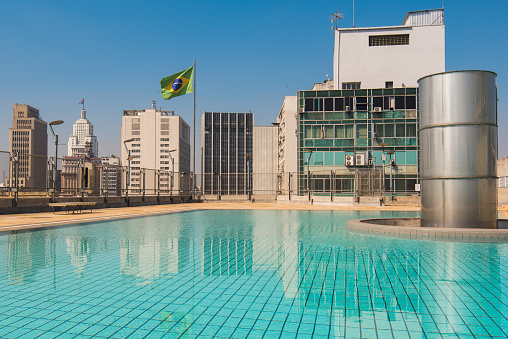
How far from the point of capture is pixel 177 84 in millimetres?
31688

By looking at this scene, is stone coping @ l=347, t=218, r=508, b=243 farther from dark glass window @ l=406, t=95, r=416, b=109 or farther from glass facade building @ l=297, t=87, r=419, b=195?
dark glass window @ l=406, t=95, r=416, b=109

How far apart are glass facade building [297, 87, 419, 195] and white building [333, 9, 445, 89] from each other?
567 centimetres

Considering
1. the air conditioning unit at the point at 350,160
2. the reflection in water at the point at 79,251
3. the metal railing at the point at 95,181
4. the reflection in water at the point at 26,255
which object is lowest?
the reflection in water at the point at 79,251

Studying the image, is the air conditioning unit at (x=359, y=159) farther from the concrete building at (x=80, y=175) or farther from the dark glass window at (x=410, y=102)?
the concrete building at (x=80, y=175)

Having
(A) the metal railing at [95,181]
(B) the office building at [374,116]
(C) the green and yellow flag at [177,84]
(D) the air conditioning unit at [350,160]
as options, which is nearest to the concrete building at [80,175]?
(A) the metal railing at [95,181]

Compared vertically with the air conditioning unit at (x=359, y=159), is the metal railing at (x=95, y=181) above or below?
below

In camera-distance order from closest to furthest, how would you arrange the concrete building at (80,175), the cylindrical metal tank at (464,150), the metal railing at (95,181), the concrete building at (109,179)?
the cylindrical metal tank at (464,150) → the metal railing at (95,181) → the concrete building at (80,175) → the concrete building at (109,179)

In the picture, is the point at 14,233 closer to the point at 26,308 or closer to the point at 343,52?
the point at 26,308

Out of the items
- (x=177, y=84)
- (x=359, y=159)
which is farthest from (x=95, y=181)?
(x=359, y=159)

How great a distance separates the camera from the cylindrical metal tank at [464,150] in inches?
409

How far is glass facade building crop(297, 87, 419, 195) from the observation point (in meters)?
45.3

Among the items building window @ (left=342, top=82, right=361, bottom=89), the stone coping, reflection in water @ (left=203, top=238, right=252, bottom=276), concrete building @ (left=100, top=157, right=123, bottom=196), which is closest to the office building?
building window @ (left=342, top=82, right=361, bottom=89)

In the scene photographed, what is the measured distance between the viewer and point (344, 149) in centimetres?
4691

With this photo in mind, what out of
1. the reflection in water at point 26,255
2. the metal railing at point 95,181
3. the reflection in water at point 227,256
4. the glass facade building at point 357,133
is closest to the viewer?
the reflection in water at point 26,255
